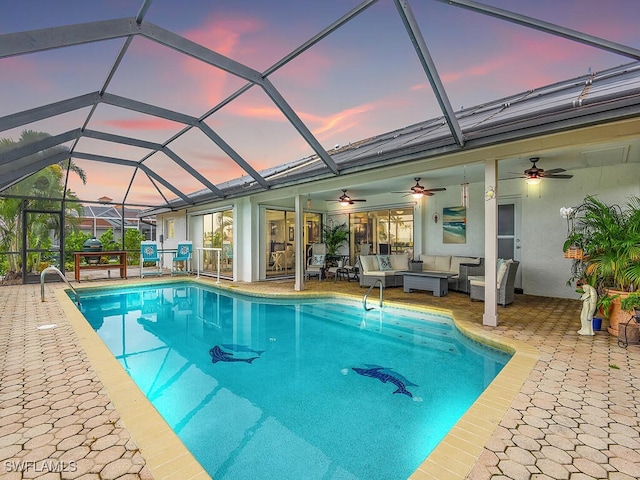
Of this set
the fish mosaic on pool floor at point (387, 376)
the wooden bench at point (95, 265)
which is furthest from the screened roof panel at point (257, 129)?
the wooden bench at point (95, 265)

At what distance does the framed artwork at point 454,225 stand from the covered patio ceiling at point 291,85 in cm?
117

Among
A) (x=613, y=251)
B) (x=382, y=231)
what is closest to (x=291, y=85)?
(x=613, y=251)

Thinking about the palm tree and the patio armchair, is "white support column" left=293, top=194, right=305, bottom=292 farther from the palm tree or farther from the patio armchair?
the palm tree

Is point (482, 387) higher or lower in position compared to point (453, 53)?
lower

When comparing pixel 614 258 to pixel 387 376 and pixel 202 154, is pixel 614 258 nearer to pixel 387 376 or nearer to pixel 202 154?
pixel 387 376

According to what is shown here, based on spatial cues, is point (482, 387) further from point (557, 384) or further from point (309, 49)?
point (309, 49)

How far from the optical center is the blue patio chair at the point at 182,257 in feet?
40.8

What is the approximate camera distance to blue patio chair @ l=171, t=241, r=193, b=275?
12.4m

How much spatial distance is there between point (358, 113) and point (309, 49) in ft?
8.84

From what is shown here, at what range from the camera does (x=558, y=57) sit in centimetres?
Result: 523

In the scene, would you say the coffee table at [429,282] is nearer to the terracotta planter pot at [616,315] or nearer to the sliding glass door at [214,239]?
the terracotta planter pot at [616,315]

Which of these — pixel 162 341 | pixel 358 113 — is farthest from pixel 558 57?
pixel 162 341

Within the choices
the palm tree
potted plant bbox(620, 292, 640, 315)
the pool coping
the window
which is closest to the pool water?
the pool coping

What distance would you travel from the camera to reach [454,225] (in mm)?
9422
